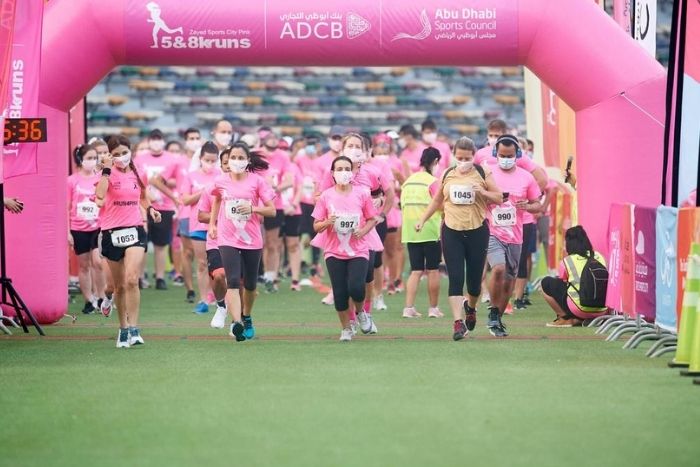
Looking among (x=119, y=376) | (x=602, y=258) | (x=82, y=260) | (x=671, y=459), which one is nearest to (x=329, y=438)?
(x=671, y=459)

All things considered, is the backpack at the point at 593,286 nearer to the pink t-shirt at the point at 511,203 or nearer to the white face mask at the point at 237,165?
the pink t-shirt at the point at 511,203

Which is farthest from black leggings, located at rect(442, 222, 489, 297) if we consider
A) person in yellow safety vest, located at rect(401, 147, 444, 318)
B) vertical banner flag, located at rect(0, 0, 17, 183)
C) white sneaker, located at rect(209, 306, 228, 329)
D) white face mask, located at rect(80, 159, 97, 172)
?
white face mask, located at rect(80, 159, 97, 172)

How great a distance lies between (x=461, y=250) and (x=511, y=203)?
1.56m

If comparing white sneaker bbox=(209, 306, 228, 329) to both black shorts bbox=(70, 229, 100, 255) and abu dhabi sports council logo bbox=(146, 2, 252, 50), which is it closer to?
abu dhabi sports council logo bbox=(146, 2, 252, 50)

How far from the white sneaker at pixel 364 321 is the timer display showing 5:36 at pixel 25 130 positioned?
135 inches

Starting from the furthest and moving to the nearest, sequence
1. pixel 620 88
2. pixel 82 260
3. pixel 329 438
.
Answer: pixel 82 260 → pixel 620 88 → pixel 329 438

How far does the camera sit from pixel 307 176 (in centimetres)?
2306

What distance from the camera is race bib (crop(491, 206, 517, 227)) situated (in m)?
14.2

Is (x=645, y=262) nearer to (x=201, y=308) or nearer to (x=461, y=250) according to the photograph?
(x=461, y=250)

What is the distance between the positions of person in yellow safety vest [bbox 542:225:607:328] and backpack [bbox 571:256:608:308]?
0.06 meters

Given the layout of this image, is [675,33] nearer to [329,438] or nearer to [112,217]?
[112,217]

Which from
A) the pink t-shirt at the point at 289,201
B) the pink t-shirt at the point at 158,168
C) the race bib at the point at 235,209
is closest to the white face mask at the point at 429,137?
the pink t-shirt at the point at 289,201

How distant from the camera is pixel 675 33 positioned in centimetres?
1265

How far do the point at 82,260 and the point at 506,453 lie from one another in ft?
35.9
